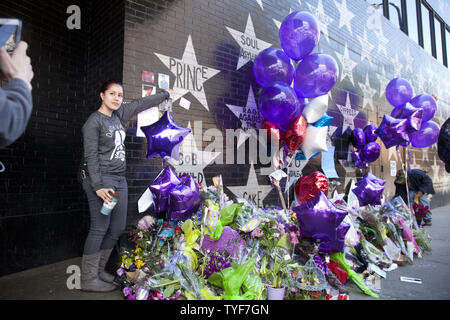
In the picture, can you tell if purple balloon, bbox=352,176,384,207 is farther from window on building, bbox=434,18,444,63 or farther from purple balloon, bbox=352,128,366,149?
window on building, bbox=434,18,444,63

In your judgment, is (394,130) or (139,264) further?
(394,130)

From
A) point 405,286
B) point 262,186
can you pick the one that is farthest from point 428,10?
point 405,286

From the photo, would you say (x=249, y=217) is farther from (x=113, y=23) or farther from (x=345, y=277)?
(x=113, y=23)

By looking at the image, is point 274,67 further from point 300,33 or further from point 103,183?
point 103,183

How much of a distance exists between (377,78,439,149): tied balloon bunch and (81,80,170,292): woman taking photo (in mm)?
4286

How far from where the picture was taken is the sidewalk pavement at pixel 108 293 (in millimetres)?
2656

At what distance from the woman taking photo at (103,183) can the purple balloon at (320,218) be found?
1.69m

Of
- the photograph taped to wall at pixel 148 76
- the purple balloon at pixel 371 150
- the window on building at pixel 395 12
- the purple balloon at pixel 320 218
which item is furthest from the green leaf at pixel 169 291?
the window on building at pixel 395 12

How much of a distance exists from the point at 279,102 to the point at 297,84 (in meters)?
0.67

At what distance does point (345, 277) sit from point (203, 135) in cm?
231

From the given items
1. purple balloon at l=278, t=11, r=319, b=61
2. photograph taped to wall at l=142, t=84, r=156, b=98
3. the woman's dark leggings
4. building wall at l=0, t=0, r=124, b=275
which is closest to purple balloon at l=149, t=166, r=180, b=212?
the woman's dark leggings

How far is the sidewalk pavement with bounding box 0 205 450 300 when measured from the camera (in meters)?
2.66

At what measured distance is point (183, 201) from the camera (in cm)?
264

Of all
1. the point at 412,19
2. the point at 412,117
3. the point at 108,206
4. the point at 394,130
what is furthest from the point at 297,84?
the point at 412,19
